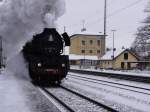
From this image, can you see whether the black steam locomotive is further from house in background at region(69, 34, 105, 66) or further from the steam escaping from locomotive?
house in background at region(69, 34, 105, 66)

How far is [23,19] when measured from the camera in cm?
2378

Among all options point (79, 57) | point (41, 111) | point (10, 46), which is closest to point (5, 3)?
point (10, 46)

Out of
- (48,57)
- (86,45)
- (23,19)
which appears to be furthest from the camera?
(86,45)

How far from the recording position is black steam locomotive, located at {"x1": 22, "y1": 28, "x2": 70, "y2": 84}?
20500mm

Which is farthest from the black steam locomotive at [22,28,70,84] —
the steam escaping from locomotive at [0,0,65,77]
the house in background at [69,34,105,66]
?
the house in background at [69,34,105,66]

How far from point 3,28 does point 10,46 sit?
2130 millimetres

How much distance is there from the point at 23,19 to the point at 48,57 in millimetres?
4213

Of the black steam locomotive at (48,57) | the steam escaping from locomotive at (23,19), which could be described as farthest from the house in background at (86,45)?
the black steam locomotive at (48,57)

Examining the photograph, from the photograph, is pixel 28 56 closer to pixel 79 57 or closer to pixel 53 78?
pixel 53 78

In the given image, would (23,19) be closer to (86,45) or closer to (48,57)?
(48,57)

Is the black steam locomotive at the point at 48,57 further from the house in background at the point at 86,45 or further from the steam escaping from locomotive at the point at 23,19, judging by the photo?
the house in background at the point at 86,45

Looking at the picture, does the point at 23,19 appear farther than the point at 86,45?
No

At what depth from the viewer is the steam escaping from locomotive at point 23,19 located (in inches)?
861

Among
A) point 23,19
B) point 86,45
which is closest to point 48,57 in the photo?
point 23,19
